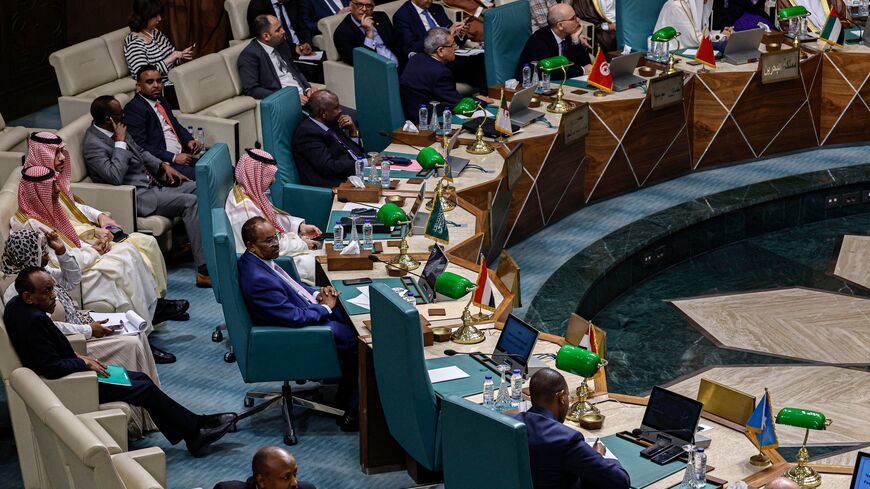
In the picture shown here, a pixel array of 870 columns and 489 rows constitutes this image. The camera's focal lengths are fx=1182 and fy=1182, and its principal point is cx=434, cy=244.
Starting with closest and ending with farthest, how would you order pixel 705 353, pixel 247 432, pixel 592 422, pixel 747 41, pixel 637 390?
pixel 592 422
pixel 247 432
pixel 637 390
pixel 705 353
pixel 747 41

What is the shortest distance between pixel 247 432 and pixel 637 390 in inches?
77.0

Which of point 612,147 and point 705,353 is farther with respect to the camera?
point 612,147

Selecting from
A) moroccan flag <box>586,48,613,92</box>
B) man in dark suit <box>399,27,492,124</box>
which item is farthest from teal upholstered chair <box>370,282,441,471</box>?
moroccan flag <box>586,48,613,92</box>

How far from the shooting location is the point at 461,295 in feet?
15.9

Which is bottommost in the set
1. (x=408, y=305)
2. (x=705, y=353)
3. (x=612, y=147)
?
(x=705, y=353)

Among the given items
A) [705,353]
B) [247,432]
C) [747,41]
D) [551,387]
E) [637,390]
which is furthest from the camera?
[747,41]

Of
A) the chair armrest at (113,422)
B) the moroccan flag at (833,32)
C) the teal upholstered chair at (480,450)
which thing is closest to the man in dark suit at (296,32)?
the moroccan flag at (833,32)

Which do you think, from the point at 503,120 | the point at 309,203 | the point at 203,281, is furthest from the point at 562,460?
the point at 503,120

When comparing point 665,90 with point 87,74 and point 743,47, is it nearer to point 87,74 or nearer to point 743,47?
point 743,47

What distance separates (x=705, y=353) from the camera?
6309 mm

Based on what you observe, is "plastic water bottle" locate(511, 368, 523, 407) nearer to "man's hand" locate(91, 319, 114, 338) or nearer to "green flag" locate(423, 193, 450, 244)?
"green flag" locate(423, 193, 450, 244)

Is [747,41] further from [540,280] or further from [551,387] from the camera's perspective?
[551,387]

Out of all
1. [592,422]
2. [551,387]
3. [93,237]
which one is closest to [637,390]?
[592,422]

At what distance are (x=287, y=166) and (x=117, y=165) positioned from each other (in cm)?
94
